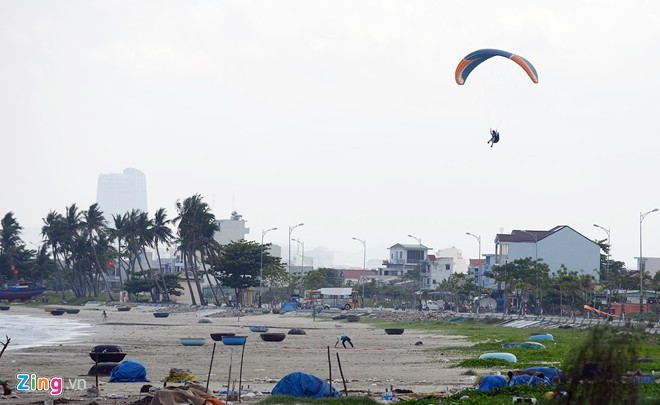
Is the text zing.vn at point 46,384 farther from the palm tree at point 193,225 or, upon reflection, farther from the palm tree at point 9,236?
the palm tree at point 9,236

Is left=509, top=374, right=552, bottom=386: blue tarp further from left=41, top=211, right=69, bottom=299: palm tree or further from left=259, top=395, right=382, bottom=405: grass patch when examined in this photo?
left=41, top=211, right=69, bottom=299: palm tree

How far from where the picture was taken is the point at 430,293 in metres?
126

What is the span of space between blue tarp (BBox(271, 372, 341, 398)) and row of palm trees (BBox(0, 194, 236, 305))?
311ft

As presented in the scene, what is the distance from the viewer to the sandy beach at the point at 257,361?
1067 inches

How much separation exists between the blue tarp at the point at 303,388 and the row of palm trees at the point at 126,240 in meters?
94.9

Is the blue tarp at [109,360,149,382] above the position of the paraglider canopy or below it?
below

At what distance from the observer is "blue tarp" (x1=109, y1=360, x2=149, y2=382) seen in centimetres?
2767

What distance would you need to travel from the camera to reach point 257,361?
1500 inches

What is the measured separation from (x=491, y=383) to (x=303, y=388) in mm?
4615

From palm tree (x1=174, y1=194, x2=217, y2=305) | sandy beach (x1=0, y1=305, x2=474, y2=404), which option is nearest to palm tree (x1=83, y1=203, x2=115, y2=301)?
palm tree (x1=174, y1=194, x2=217, y2=305)

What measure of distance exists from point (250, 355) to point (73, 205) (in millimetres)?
104651

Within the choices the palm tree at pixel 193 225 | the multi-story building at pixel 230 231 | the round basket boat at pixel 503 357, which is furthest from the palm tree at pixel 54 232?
the round basket boat at pixel 503 357

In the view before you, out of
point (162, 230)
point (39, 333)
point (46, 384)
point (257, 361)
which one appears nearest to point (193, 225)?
point (162, 230)

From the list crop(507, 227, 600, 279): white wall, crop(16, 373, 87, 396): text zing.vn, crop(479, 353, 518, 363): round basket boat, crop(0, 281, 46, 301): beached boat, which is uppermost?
crop(507, 227, 600, 279): white wall
